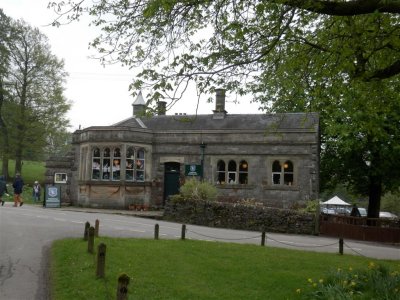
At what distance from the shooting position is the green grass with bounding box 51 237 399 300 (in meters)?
8.73

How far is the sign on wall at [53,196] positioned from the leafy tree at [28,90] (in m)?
16.6

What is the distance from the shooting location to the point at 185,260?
1162 centimetres

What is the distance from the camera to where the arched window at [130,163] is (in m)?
27.6

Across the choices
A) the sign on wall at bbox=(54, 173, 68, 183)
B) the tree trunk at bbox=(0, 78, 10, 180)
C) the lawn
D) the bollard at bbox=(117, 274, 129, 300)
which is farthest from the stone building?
the bollard at bbox=(117, 274, 129, 300)

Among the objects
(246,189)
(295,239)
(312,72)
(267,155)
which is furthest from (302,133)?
(312,72)

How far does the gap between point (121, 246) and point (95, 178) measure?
1535cm

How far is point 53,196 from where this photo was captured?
27.3 metres

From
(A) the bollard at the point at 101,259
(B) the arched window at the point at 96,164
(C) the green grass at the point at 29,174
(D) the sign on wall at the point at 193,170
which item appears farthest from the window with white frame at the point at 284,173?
(C) the green grass at the point at 29,174

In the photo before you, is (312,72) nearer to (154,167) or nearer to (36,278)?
(36,278)

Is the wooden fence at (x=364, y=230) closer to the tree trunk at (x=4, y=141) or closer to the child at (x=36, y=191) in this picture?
the child at (x=36, y=191)

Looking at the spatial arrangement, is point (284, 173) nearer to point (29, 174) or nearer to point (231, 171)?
point (231, 171)

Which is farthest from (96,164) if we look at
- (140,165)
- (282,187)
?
(282,187)

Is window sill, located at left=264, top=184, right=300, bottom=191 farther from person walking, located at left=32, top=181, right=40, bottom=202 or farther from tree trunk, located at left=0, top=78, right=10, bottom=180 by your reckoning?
tree trunk, located at left=0, top=78, right=10, bottom=180

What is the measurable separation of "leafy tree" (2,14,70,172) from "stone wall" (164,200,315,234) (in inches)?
949
